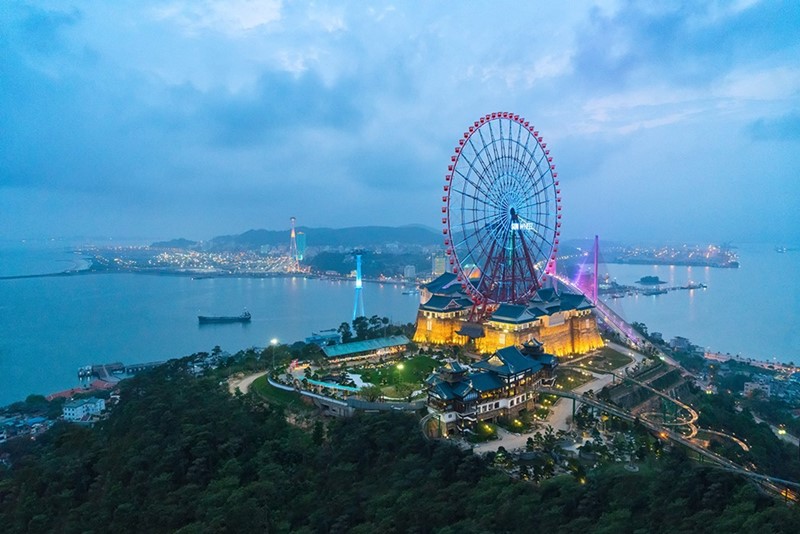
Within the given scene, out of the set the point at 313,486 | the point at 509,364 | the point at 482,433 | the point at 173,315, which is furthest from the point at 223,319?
the point at 482,433

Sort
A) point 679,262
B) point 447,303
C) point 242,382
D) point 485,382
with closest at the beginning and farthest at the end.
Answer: point 485,382, point 242,382, point 447,303, point 679,262

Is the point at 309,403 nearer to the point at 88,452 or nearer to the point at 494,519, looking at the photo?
the point at 88,452

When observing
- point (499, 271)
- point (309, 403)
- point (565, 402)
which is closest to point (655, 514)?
point (565, 402)

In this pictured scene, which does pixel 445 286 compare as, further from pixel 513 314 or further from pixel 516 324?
pixel 516 324

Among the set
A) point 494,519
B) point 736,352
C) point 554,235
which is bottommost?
→ point 736,352

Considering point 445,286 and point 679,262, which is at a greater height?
point 445,286

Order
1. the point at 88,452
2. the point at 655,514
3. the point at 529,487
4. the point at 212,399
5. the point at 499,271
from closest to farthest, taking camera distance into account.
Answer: the point at 655,514, the point at 529,487, the point at 88,452, the point at 212,399, the point at 499,271

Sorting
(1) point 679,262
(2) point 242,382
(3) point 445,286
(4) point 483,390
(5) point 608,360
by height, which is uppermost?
(3) point 445,286

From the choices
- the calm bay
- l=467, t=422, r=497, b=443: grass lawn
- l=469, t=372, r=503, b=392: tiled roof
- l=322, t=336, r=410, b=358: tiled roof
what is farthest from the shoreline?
l=467, t=422, r=497, b=443: grass lawn

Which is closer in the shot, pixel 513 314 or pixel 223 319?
pixel 513 314
